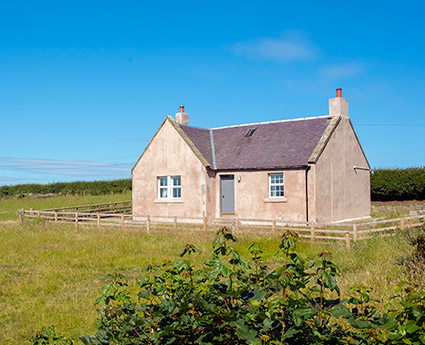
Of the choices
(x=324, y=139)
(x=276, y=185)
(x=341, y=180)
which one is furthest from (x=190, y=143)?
(x=341, y=180)

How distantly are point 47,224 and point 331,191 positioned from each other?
50.4ft

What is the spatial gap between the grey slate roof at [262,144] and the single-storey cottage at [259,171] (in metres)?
0.05

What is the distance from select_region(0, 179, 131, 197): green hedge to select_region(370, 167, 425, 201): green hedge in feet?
87.4

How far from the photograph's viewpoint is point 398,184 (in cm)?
3481

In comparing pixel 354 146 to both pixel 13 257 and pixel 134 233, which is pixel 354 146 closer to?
pixel 134 233

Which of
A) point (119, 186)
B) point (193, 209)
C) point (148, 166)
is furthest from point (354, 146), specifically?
point (119, 186)

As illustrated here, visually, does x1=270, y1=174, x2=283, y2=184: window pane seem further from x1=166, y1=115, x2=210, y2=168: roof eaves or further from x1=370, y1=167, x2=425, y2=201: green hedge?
x1=370, y1=167, x2=425, y2=201: green hedge

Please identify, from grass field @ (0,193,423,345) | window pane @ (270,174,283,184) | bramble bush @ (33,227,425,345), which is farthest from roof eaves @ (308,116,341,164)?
bramble bush @ (33,227,425,345)

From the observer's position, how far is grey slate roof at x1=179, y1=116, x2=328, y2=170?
22.2 meters

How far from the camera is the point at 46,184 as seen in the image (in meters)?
51.4

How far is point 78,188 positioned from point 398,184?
3417 cm

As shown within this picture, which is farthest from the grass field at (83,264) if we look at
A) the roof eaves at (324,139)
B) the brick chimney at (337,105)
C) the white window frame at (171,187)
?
the brick chimney at (337,105)

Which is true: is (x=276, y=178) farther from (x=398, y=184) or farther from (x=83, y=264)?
(x=398, y=184)

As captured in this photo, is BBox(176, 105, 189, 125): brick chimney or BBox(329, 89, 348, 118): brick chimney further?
BBox(176, 105, 189, 125): brick chimney
